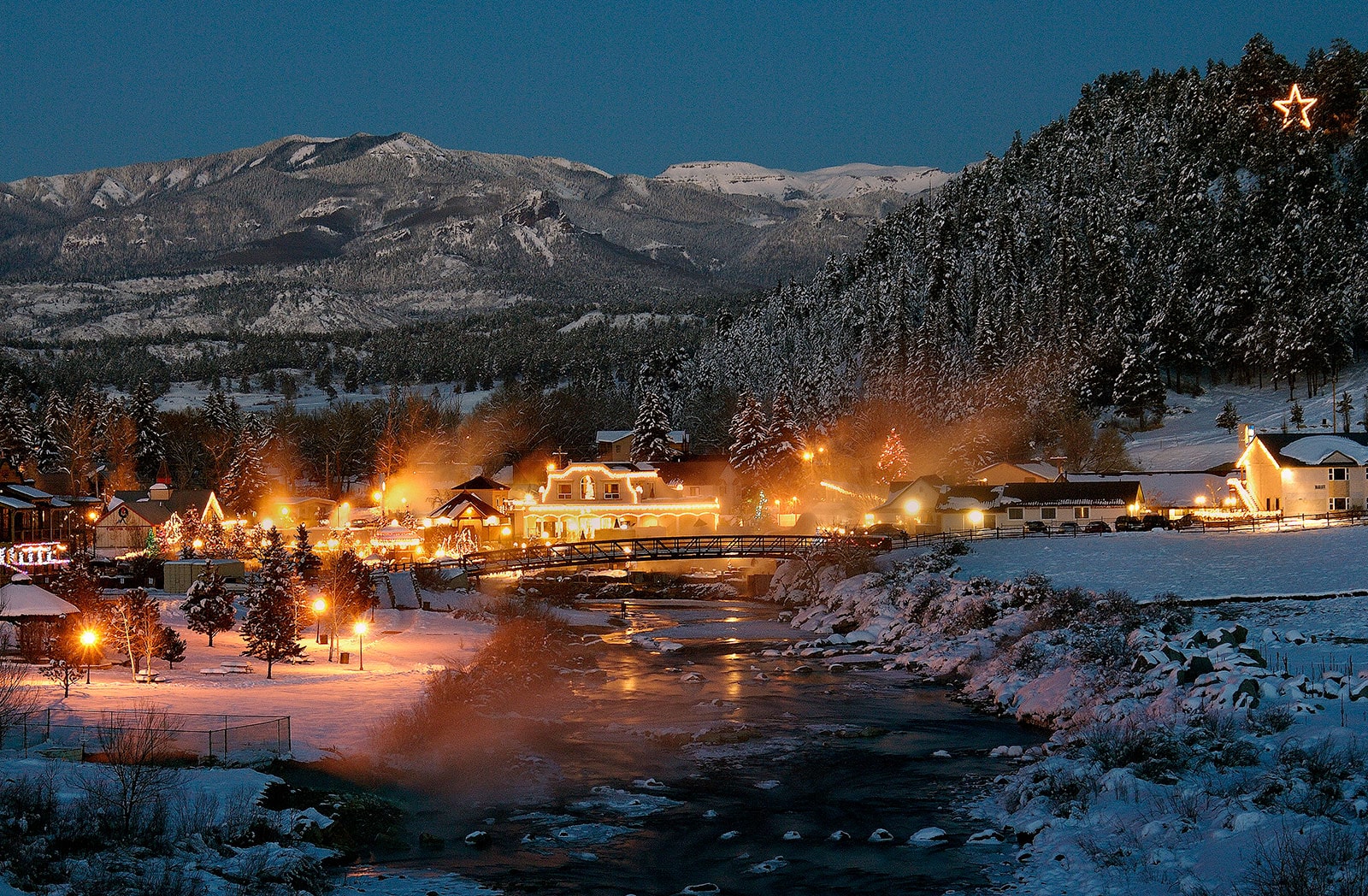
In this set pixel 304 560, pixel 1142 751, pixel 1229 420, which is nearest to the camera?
pixel 1142 751

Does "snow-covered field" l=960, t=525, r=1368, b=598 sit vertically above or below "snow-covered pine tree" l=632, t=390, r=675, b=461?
below

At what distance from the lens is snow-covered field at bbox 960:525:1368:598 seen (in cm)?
4756

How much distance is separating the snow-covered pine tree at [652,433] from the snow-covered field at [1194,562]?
2071 inches

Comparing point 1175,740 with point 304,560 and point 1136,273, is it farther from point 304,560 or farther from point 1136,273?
point 1136,273

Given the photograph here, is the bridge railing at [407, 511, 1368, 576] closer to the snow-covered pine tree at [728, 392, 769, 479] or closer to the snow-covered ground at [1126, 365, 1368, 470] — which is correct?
the snow-covered pine tree at [728, 392, 769, 479]

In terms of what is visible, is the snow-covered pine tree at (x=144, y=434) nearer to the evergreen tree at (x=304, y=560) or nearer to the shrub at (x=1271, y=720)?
the evergreen tree at (x=304, y=560)

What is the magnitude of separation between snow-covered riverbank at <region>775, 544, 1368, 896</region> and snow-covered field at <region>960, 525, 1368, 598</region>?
10.5 ft

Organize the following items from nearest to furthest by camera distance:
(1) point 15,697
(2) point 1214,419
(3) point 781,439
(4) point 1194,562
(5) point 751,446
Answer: (1) point 15,697
(4) point 1194,562
(5) point 751,446
(3) point 781,439
(2) point 1214,419

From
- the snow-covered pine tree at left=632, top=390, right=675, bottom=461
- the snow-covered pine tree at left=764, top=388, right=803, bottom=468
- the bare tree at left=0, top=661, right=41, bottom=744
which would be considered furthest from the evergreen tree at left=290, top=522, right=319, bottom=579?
the snow-covered pine tree at left=632, top=390, right=675, bottom=461

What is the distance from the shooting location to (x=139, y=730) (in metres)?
25.8

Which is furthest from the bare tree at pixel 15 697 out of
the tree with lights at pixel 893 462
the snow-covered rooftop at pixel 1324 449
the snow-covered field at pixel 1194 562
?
the tree with lights at pixel 893 462

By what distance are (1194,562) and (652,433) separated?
68264 millimetres

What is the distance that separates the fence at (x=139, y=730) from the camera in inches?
983

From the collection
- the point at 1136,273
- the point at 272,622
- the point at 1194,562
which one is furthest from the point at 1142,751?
the point at 1136,273
